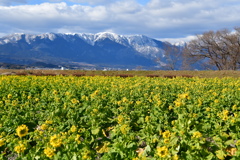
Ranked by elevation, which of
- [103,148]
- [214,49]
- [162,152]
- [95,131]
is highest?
A: [214,49]

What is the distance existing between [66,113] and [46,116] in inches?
27.8

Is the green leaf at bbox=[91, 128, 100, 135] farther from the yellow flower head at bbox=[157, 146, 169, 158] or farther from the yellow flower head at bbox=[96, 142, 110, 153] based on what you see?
the yellow flower head at bbox=[157, 146, 169, 158]

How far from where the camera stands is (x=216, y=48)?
64.4 meters

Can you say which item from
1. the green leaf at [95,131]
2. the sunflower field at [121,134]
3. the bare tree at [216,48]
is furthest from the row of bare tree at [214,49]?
the green leaf at [95,131]

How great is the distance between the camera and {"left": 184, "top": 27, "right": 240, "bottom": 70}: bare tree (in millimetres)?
63325

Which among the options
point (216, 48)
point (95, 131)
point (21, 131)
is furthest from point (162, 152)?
point (216, 48)

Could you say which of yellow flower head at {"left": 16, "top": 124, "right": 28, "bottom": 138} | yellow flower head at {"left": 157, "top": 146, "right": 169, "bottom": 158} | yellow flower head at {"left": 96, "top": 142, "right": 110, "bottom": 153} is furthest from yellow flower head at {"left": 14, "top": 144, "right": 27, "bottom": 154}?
yellow flower head at {"left": 157, "top": 146, "right": 169, "bottom": 158}

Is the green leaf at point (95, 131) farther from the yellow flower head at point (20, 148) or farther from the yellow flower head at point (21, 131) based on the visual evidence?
the yellow flower head at point (20, 148)

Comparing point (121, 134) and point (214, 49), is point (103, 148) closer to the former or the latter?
point (121, 134)

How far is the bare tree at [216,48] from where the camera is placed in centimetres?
6333

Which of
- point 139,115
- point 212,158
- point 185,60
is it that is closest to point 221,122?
point 139,115

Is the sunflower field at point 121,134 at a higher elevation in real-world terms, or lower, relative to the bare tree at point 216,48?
lower

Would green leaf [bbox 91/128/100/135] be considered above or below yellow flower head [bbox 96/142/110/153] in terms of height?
above

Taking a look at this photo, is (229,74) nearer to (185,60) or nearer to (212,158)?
(185,60)
